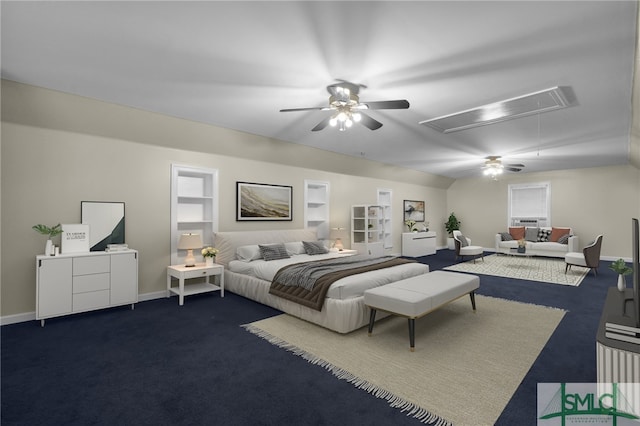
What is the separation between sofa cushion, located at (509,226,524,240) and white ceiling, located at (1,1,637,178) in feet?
18.3

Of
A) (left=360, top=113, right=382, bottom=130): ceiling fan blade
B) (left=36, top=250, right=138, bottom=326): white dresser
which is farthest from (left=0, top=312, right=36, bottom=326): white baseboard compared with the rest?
(left=360, top=113, right=382, bottom=130): ceiling fan blade

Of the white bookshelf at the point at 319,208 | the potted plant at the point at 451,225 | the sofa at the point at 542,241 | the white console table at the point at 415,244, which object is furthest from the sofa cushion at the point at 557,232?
the white bookshelf at the point at 319,208

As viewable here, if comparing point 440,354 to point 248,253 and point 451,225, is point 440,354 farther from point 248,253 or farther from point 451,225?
point 451,225

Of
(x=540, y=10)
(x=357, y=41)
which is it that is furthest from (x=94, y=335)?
(x=540, y=10)

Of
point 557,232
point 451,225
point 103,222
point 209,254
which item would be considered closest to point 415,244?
point 451,225

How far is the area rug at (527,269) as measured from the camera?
6.38 m

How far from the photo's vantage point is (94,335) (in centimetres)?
345

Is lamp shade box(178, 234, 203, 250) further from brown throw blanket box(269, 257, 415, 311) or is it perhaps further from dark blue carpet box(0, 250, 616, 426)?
brown throw blanket box(269, 257, 415, 311)

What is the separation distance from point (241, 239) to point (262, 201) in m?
1.02

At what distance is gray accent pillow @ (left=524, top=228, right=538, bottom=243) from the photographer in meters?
9.30

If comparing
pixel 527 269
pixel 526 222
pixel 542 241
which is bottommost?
pixel 527 269

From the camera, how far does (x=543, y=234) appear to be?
30.5 feet

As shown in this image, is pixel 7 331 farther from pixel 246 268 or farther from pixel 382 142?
pixel 382 142

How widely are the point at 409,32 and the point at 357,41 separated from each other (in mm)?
433
